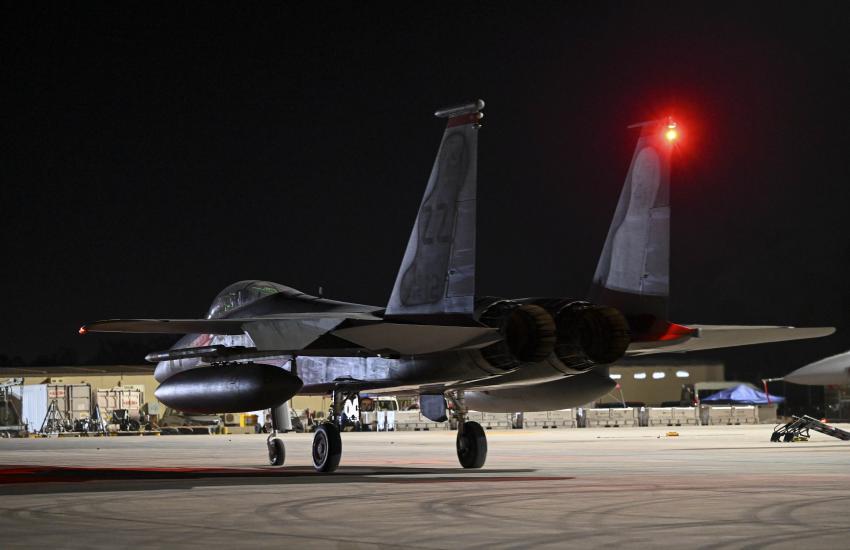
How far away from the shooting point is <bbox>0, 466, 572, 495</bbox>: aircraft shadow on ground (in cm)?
1193

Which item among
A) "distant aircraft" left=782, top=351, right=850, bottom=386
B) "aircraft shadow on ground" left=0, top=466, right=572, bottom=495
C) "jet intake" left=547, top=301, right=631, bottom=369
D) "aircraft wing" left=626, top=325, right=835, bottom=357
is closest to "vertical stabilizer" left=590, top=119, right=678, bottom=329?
"aircraft wing" left=626, top=325, right=835, bottom=357

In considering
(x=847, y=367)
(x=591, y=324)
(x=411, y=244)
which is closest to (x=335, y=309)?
(x=411, y=244)

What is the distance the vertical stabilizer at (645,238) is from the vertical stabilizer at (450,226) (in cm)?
266

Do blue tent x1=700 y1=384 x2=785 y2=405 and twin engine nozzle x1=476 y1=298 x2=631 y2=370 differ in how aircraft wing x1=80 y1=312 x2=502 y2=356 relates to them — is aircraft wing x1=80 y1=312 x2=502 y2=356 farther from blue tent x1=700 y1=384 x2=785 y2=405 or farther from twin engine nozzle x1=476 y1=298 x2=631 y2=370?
blue tent x1=700 y1=384 x2=785 y2=405

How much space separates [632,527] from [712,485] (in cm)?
396

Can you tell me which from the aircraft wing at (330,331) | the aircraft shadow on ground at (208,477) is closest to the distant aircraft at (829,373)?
the aircraft shadow on ground at (208,477)

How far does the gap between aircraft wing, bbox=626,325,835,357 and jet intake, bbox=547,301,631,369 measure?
2.68 ft

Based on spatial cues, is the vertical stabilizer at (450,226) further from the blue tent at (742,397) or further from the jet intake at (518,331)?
the blue tent at (742,397)

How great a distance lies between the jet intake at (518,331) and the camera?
42.1 ft

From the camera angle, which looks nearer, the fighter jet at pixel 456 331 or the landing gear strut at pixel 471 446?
the fighter jet at pixel 456 331

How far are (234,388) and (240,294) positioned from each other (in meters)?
3.15

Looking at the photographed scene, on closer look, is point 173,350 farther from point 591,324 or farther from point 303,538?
point 303,538

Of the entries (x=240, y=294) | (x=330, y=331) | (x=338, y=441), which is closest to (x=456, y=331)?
(x=330, y=331)

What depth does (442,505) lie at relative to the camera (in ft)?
30.1
